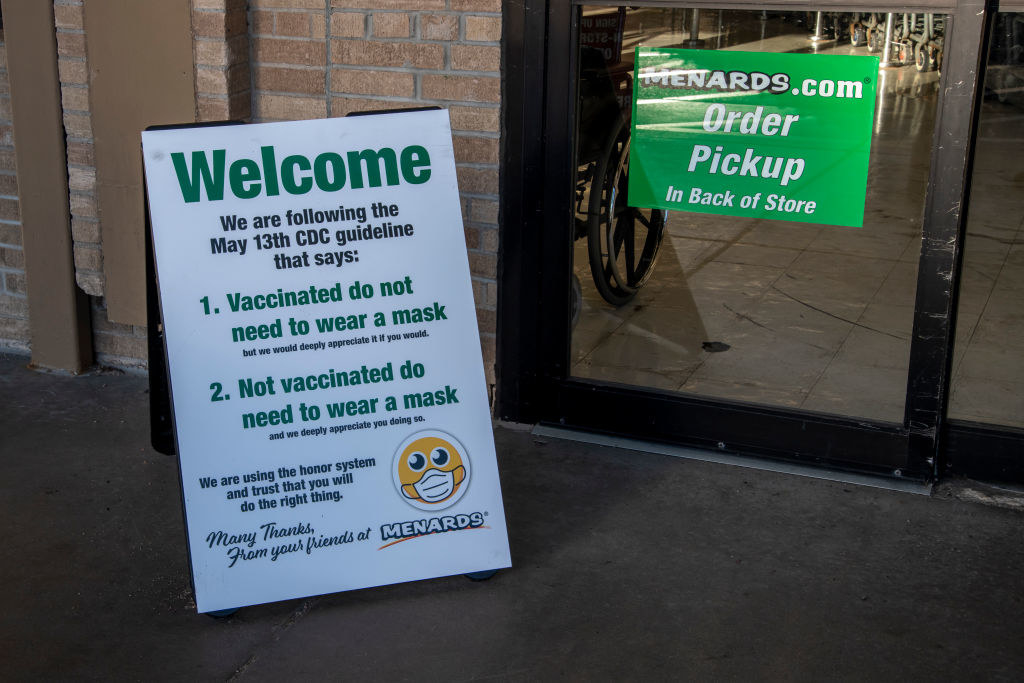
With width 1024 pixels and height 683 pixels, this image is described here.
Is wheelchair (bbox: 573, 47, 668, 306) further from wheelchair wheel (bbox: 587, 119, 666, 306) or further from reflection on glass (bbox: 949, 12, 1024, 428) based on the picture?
reflection on glass (bbox: 949, 12, 1024, 428)

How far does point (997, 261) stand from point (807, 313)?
1.44m

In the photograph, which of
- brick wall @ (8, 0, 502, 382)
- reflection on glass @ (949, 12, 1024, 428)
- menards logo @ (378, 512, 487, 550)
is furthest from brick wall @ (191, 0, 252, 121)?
reflection on glass @ (949, 12, 1024, 428)

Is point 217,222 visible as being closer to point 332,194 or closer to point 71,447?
point 332,194

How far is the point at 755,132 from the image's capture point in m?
4.03

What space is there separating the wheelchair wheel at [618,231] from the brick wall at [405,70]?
0.45 meters

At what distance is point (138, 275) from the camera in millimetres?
4809

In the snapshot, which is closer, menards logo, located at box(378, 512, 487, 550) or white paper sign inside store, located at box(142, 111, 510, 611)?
white paper sign inside store, located at box(142, 111, 510, 611)

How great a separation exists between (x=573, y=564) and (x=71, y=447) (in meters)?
2.06

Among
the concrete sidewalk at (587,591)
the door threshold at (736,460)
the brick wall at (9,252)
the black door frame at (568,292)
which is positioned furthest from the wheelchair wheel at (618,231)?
the brick wall at (9,252)

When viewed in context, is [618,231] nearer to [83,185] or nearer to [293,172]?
[293,172]

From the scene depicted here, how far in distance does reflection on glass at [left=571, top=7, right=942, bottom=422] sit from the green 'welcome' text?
3.72ft

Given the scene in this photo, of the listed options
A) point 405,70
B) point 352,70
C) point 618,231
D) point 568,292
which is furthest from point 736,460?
point 352,70

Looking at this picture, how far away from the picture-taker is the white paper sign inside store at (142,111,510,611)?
322 cm

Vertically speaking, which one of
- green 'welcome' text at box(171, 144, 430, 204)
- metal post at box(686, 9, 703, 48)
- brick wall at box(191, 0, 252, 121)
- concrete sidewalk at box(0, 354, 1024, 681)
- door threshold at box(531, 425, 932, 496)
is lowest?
concrete sidewalk at box(0, 354, 1024, 681)
